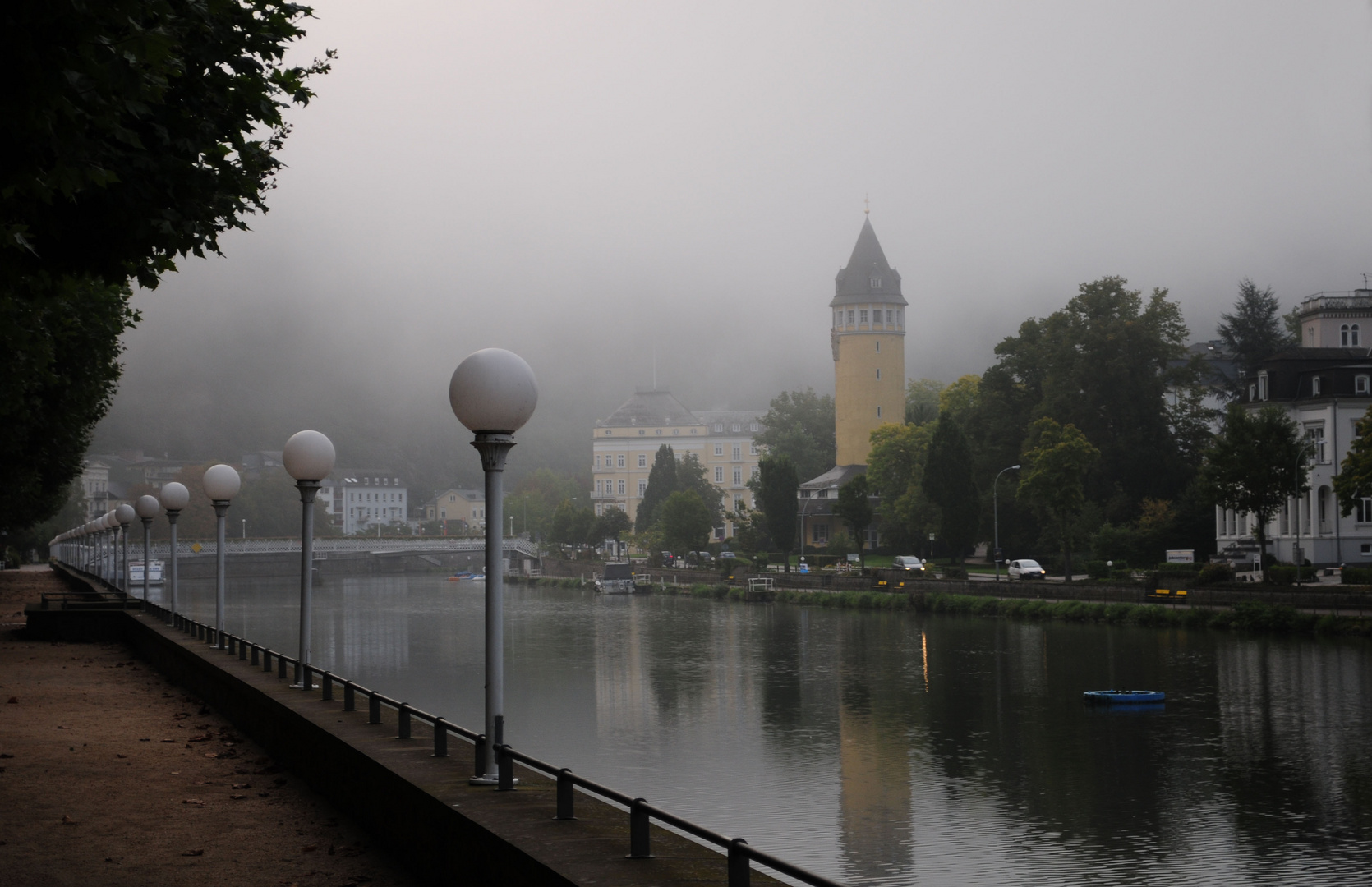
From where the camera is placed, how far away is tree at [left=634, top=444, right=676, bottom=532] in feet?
314

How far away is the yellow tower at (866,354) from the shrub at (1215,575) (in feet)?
163

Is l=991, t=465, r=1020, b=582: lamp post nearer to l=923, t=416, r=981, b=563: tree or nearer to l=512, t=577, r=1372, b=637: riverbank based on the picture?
l=923, t=416, r=981, b=563: tree

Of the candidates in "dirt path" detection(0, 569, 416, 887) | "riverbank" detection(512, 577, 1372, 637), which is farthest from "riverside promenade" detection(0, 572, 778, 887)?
"riverbank" detection(512, 577, 1372, 637)

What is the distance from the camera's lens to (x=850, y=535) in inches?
3017

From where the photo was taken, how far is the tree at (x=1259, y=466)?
43219mm

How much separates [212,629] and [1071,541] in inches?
1506

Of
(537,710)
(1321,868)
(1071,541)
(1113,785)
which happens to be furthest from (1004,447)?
(1321,868)

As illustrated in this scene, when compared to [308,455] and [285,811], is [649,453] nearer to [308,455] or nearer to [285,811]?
[308,455]

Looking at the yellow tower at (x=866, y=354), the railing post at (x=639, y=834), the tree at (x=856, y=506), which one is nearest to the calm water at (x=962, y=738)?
the railing post at (x=639, y=834)

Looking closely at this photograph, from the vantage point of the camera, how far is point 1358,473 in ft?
128

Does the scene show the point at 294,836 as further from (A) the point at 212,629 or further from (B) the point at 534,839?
(A) the point at 212,629

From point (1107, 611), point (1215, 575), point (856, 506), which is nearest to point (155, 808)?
point (1107, 611)

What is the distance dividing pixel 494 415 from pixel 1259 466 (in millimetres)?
39980

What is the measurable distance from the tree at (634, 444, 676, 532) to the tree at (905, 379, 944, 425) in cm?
1695
